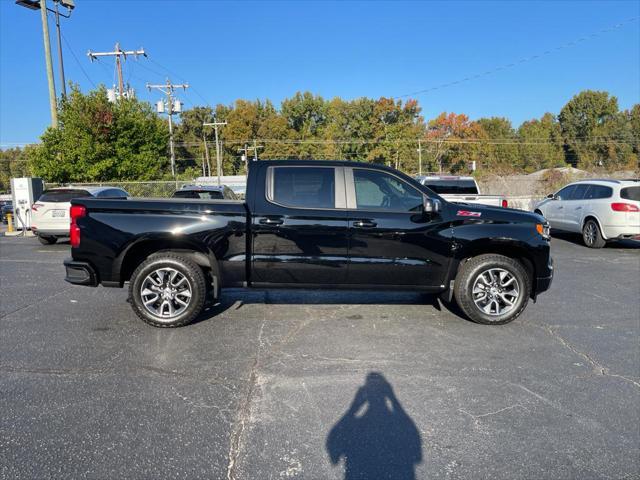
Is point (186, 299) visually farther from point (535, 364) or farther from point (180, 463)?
point (535, 364)

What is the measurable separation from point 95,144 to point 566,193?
826 inches

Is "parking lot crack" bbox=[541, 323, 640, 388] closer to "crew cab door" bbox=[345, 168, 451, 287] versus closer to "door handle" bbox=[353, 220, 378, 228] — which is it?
"crew cab door" bbox=[345, 168, 451, 287]

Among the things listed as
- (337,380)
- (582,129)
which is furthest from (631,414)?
(582,129)

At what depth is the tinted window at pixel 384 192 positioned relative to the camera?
519 cm

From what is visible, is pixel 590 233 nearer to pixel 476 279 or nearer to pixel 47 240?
pixel 476 279

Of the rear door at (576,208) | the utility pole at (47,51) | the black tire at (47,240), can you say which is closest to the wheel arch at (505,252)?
the rear door at (576,208)

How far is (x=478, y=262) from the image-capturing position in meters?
5.25

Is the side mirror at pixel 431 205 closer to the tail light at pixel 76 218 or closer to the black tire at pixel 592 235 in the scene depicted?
the tail light at pixel 76 218

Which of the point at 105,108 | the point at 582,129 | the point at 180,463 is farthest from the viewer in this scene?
the point at 582,129

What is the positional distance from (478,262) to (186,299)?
343cm

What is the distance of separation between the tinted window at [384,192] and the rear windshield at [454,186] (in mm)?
7545

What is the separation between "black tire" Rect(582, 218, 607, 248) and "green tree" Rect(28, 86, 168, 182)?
21.1 meters

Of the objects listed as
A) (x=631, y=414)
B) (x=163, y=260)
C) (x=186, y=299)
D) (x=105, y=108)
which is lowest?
(x=631, y=414)

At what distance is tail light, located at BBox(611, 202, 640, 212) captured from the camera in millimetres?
10484
